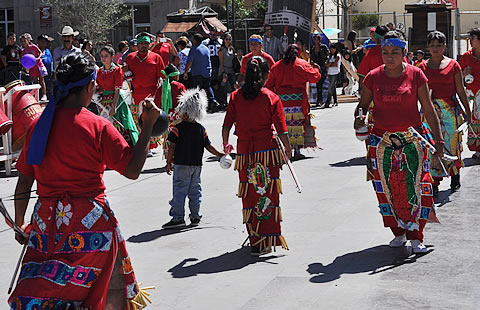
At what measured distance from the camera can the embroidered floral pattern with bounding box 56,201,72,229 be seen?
4.24 m

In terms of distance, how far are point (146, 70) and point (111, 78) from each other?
593 millimetres

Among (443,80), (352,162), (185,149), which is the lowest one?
(352,162)

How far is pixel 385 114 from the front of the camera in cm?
739

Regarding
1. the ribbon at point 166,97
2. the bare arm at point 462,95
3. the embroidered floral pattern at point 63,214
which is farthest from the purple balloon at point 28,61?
the embroidered floral pattern at point 63,214

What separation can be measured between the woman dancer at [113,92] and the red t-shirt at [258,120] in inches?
228

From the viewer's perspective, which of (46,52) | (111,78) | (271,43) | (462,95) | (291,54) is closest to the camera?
(462,95)

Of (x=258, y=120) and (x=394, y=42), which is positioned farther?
(x=258, y=120)

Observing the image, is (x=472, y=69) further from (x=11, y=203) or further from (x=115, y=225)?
(x=115, y=225)

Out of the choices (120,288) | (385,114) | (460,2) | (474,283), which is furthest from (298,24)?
(460,2)

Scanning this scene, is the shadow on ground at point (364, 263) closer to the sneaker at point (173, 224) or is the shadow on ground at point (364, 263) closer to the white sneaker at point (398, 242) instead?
the white sneaker at point (398, 242)

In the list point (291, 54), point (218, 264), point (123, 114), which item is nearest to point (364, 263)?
point (218, 264)

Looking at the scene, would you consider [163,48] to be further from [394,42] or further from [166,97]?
[394,42]

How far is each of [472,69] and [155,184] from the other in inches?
185

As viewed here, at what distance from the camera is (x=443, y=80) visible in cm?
969
